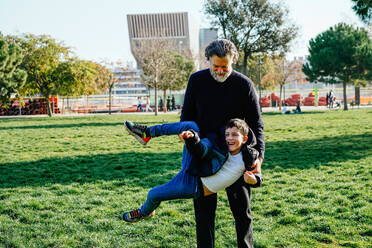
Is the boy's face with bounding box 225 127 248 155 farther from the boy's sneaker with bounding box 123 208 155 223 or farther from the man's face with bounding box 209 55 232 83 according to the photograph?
the boy's sneaker with bounding box 123 208 155 223

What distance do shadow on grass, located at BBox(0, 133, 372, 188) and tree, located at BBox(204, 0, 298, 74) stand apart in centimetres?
2121

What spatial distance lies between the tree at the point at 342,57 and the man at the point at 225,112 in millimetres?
32834

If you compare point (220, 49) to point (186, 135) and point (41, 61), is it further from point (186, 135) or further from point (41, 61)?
point (41, 61)

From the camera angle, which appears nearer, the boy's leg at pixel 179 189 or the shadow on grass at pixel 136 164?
the boy's leg at pixel 179 189

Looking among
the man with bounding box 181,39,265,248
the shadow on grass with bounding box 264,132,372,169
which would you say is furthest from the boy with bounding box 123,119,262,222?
the shadow on grass with bounding box 264,132,372,169

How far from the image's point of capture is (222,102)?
3059 mm

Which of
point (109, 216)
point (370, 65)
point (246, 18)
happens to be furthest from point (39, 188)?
point (370, 65)

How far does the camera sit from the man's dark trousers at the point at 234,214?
10.1 feet

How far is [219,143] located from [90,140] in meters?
12.4

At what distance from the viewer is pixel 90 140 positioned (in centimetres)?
1470

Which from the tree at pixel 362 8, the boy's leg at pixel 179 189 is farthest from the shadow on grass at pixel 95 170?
the tree at pixel 362 8

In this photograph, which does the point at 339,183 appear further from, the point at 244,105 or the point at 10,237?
the point at 10,237

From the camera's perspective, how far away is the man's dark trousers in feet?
10.1

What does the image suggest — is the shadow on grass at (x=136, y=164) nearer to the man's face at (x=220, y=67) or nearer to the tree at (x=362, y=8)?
the man's face at (x=220, y=67)
